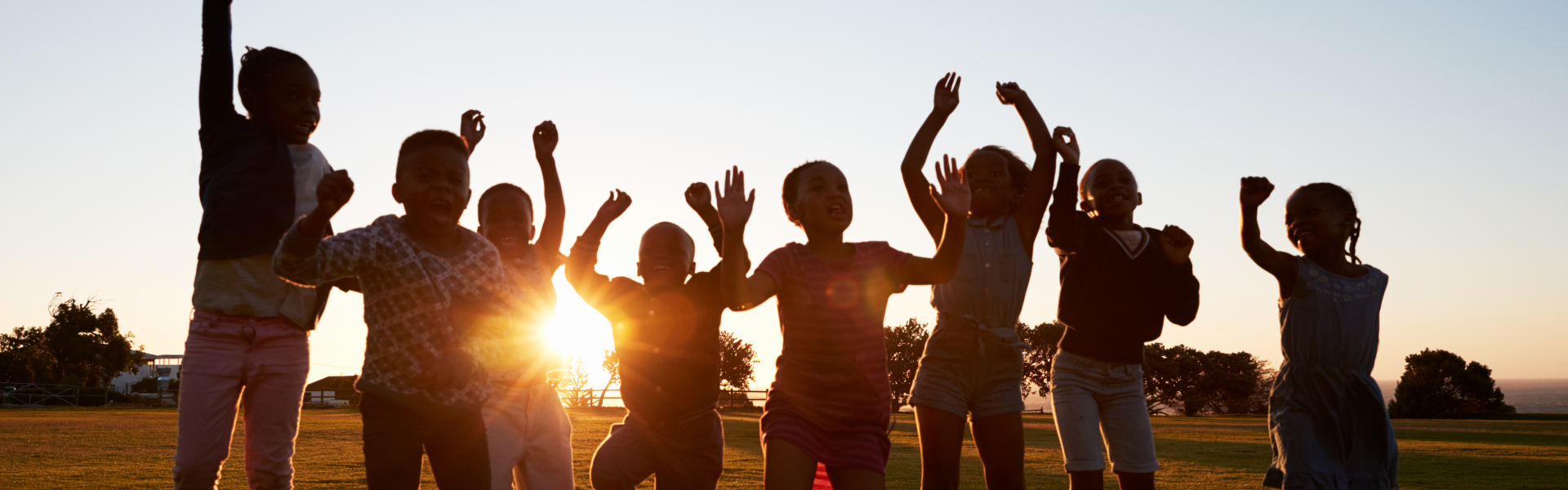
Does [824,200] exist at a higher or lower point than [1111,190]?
lower

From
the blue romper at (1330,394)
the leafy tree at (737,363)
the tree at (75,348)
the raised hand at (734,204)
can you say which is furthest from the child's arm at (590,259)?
the tree at (75,348)

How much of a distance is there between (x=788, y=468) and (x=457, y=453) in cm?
137

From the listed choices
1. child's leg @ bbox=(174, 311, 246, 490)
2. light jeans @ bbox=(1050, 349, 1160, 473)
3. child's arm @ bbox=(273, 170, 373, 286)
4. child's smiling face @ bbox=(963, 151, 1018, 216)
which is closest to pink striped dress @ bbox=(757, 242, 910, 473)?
child's smiling face @ bbox=(963, 151, 1018, 216)

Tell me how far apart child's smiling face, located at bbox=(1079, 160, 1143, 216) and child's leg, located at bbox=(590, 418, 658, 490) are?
2674mm

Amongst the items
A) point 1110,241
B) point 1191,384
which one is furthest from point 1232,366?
point 1110,241

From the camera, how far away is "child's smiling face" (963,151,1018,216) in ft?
17.1

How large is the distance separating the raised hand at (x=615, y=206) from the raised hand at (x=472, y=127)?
732 mm

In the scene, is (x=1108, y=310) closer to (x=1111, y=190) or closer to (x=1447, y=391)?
(x=1111, y=190)

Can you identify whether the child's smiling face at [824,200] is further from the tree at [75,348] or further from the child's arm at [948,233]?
the tree at [75,348]

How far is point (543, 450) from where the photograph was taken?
4.83 meters

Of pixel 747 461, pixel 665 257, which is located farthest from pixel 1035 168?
pixel 747 461

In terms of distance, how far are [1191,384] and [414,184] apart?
96993mm

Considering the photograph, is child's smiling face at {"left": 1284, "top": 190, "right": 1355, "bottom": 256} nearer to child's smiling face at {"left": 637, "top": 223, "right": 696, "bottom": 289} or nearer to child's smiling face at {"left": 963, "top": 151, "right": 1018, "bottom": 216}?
child's smiling face at {"left": 963, "top": 151, "right": 1018, "bottom": 216}

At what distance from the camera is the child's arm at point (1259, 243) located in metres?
5.09
